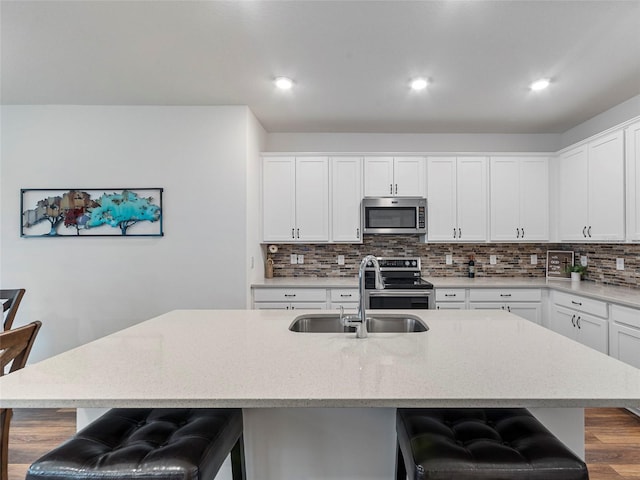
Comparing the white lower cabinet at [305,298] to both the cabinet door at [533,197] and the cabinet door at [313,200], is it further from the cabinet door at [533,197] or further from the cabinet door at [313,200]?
the cabinet door at [533,197]

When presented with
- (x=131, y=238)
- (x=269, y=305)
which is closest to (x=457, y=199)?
(x=269, y=305)

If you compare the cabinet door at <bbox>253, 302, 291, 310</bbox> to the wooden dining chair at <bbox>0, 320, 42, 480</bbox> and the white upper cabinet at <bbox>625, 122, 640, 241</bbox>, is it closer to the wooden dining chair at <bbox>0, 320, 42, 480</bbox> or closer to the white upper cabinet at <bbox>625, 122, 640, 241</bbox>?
the wooden dining chair at <bbox>0, 320, 42, 480</bbox>

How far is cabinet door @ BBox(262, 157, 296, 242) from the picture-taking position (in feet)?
12.9

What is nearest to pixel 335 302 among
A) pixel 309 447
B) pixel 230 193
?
pixel 230 193

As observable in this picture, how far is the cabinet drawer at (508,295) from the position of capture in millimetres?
3588

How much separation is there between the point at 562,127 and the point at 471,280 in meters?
2.03

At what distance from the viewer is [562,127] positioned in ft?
13.1

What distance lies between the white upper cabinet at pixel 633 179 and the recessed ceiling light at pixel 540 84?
2.50 ft

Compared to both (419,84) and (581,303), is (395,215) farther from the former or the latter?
(581,303)

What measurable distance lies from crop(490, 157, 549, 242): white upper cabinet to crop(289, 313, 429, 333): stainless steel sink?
7.98 feet

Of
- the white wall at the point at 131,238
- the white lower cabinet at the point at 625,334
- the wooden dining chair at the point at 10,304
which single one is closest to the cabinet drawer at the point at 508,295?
the white lower cabinet at the point at 625,334

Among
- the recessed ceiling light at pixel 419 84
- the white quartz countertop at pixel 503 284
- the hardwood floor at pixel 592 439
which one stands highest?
the recessed ceiling light at pixel 419 84

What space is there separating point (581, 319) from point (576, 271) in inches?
35.9

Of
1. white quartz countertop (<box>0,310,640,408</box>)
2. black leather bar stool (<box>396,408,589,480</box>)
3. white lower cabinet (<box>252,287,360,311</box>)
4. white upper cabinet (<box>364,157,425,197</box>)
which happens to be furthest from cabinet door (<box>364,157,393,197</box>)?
black leather bar stool (<box>396,408,589,480</box>)
